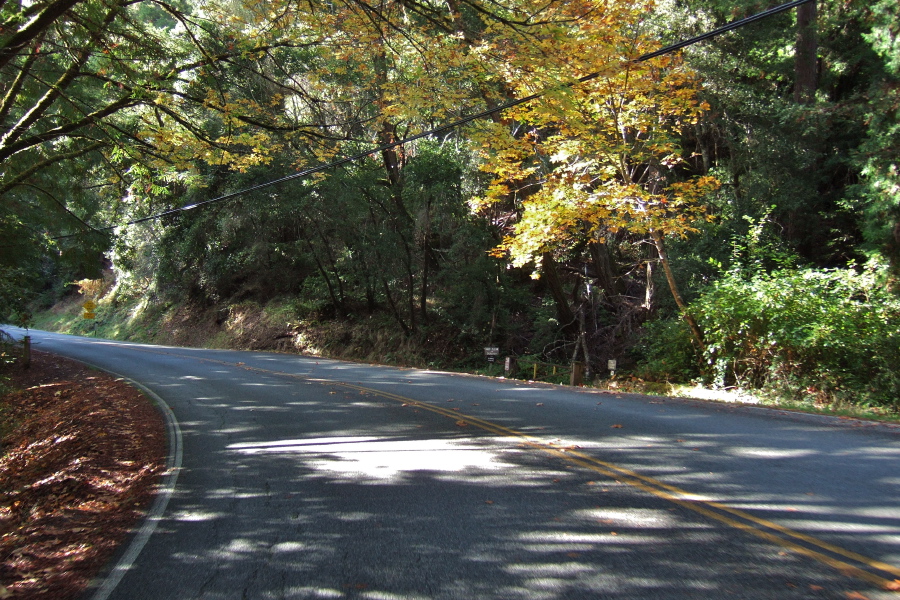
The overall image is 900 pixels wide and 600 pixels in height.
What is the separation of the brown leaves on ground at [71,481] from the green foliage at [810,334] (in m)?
11.9

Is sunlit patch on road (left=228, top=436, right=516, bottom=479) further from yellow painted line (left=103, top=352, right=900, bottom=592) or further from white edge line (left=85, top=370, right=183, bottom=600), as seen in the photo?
white edge line (left=85, top=370, right=183, bottom=600)

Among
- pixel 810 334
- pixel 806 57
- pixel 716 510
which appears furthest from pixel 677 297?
pixel 716 510

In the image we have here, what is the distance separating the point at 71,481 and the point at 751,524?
291 inches

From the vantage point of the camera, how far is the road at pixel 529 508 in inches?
154

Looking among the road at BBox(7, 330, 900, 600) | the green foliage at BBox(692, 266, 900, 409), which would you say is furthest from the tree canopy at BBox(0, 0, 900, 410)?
the road at BBox(7, 330, 900, 600)

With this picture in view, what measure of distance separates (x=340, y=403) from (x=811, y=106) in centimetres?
1381

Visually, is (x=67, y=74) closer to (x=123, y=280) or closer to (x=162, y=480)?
(x=162, y=480)

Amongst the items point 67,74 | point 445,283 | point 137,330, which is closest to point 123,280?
point 137,330

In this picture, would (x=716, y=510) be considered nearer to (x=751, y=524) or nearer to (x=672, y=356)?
(x=751, y=524)

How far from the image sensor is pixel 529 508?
5.16m

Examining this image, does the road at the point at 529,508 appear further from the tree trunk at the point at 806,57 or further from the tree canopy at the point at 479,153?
the tree trunk at the point at 806,57

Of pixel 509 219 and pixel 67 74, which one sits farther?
pixel 509 219

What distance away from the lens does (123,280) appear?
36500mm

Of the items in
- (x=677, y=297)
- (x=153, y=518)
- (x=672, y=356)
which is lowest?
(x=153, y=518)
